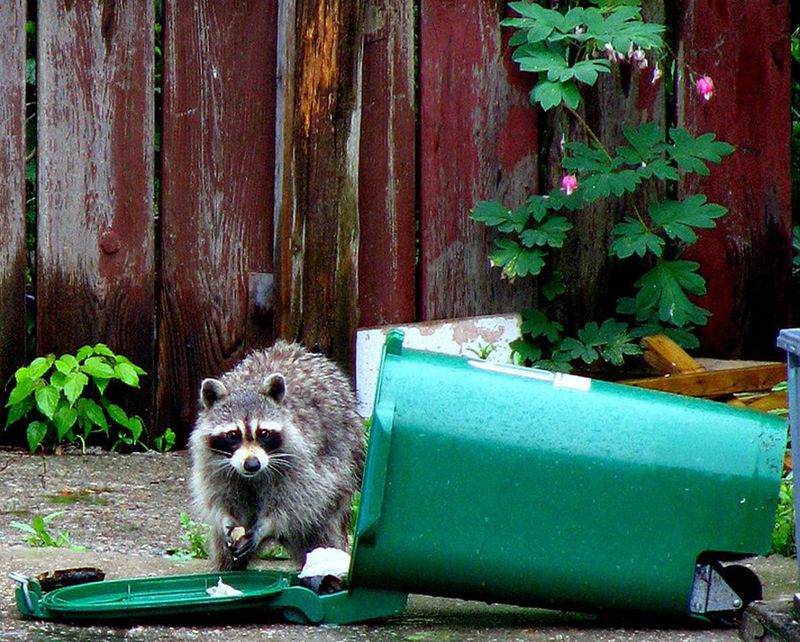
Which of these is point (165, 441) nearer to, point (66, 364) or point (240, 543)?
point (66, 364)

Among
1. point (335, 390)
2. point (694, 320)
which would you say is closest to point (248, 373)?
point (335, 390)

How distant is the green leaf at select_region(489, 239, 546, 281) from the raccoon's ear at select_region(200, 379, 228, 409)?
1.53m

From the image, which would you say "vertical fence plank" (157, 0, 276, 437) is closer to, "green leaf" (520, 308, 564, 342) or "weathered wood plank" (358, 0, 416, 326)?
"weathered wood plank" (358, 0, 416, 326)

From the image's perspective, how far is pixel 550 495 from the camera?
354 centimetres

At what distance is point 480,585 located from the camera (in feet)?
11.7

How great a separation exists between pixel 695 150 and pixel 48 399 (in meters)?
2.71

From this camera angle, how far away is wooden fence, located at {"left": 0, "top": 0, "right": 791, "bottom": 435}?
5.77 meters

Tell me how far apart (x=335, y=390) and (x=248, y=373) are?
0.30 meters

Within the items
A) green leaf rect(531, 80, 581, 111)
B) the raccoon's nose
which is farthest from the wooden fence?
the raccoon's nose

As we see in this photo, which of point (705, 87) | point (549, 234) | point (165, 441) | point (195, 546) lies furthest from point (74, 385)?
point (705, 87)

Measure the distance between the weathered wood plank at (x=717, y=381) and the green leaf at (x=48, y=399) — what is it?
7.17 ft

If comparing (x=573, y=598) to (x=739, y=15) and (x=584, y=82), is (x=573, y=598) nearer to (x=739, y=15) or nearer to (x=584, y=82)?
(x=584, y=82)

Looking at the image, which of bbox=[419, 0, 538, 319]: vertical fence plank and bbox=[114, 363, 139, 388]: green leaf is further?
bbox=[419, 0, 538, 319]: vertical fence plank

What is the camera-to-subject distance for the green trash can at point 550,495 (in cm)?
353
